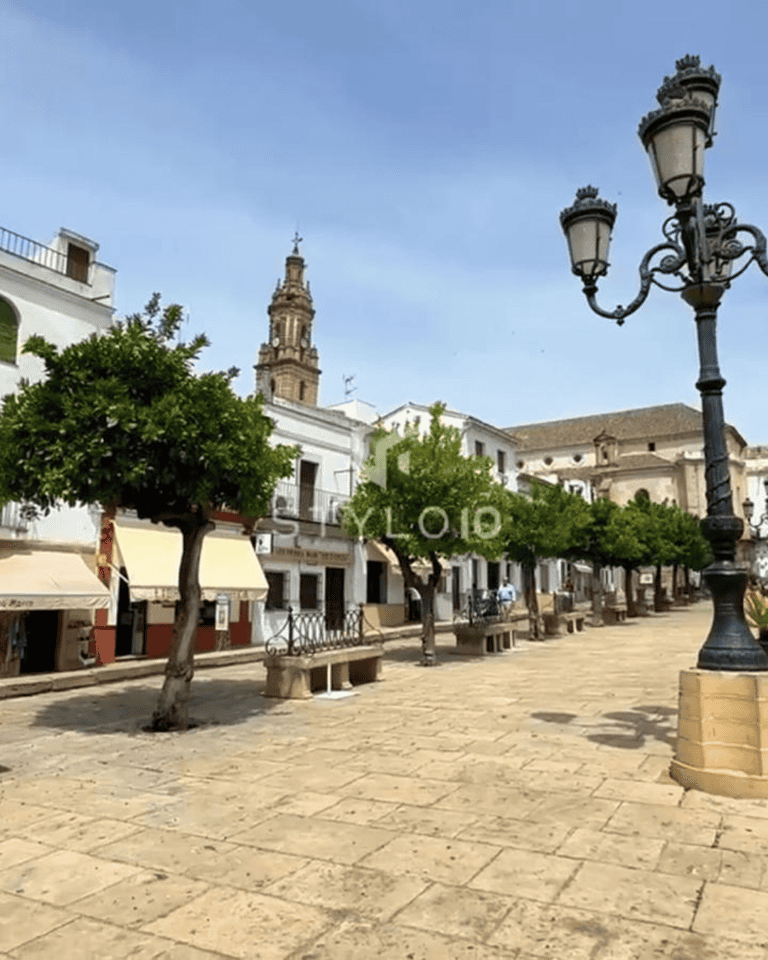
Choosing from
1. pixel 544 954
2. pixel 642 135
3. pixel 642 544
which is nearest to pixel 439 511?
pixel 642 135

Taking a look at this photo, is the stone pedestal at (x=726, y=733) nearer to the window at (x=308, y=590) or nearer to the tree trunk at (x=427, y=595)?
the tree trunk at (x=427, y=595)

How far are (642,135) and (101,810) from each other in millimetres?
7419

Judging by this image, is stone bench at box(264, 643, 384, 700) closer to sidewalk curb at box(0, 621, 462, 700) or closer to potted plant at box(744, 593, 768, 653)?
sidewalk curb at box(0, 621, 462, 700)

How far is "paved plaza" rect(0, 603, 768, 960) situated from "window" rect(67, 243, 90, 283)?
36.3ft

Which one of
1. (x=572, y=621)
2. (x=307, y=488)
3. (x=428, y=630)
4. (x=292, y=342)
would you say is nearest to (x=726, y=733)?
(x=428, y=630)

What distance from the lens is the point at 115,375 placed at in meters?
8.99

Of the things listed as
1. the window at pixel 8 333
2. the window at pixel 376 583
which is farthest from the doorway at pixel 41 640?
the window at pixel 376 583

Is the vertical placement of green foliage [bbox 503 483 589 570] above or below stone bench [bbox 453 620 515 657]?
above

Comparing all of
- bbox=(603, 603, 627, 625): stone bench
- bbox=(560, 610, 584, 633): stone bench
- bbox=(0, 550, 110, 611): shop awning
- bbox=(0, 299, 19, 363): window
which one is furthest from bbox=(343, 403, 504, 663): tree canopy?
bbox=(603, 603, 627, 625): stone bench

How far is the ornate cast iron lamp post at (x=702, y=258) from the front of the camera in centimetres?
601

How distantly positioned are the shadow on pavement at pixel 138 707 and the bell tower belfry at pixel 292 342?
50.0 meters

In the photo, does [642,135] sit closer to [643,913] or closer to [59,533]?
[643,913]

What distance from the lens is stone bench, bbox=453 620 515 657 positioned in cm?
1834

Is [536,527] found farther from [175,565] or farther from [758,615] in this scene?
[758,615]
